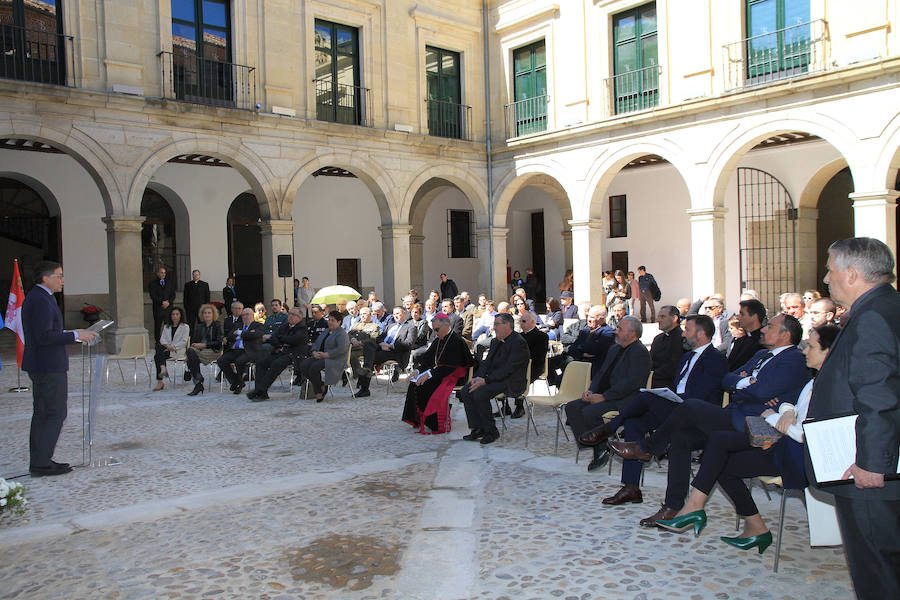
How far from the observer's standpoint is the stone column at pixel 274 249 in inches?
592

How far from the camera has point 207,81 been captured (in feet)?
46.7

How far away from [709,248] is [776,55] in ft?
11.9

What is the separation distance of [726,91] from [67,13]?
11.7m

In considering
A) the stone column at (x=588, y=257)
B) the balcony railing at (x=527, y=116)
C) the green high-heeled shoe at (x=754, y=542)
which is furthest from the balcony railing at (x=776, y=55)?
the green high-heeled shoe at (x=754, y=542)

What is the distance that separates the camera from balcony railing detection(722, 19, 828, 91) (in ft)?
40.4

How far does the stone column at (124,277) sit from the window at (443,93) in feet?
23.6

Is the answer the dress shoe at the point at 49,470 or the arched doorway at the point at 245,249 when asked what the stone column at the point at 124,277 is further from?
the dress shoe at the point at 49,470

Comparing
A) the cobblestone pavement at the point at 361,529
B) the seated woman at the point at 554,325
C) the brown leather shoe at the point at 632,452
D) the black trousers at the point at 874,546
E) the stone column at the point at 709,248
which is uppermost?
the stone column at the point at 709,248

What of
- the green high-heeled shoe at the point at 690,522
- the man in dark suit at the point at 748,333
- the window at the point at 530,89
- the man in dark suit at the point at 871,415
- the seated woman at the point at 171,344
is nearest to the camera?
the man in dark suit at the point at 871,415

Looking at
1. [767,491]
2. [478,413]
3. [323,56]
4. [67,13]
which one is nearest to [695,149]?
[323,56]

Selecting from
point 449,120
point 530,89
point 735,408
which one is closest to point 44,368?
point 735,408

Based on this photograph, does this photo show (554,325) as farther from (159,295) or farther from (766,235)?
(766,235)

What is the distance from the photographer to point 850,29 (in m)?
11.7

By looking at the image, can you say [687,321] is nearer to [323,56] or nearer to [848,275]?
[848,275]
